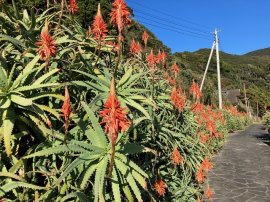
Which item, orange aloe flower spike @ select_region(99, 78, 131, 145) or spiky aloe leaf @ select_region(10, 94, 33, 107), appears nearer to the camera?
orange aloe flower spike @ select_region(99, 78, 131, 145)

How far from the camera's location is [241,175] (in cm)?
1077

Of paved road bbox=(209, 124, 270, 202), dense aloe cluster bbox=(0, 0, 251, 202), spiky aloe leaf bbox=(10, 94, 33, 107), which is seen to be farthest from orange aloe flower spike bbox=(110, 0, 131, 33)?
paved road bbox=(209, 124, 270, 202)

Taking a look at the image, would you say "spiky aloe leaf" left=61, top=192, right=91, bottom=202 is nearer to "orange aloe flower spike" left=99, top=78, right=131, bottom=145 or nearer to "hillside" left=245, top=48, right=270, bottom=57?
"orange aloe flower spike" left=99, top=78, right=131, bottom=145

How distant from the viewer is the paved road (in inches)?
336

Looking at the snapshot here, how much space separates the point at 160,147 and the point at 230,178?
6.87 meters

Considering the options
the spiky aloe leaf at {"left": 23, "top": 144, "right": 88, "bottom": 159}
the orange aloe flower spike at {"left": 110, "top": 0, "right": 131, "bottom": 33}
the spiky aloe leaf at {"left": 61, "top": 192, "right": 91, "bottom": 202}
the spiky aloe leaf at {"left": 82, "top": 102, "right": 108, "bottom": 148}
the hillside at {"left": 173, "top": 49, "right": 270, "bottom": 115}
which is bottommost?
the spiky aloe leaf at {"left": 61, "top": 192, "right": 91, "bottom": 202}

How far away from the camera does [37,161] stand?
2.48 metres

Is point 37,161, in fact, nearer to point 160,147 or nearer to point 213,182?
point 160,147

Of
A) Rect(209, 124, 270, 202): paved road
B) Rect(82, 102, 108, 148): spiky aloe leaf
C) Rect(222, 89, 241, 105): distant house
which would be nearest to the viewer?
Rect(82, 102, 108, 148): spiky aloe leaf

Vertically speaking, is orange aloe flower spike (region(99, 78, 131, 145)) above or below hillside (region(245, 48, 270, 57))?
below

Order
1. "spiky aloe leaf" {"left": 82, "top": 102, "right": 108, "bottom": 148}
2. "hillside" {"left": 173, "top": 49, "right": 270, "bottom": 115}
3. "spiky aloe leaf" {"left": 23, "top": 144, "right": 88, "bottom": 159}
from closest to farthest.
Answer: "spiky aloe leaf" {"left": 23, "top": 144, "right": 88, "bottom": 159}
"spiky aloe leaf" {"left": 82, "top": 102, "right": 108, "bottom": 148}
"hillside" {"left": 173, "top": 49, "right": 270, "bottom": 115}

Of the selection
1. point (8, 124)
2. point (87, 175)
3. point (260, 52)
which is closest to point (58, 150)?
point (87, 175)

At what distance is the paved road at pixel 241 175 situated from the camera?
336 inches

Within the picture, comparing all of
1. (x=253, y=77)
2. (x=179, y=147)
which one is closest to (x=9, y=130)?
(x=179, y=147)
